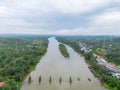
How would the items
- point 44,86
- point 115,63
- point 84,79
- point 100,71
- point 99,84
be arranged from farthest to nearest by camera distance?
point 115,63 < point 100,71 < point 84,79 < point 99,84 < point 44,86

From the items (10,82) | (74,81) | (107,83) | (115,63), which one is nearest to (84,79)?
(74,81)

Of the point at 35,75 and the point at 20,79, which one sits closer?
the point at 20,79

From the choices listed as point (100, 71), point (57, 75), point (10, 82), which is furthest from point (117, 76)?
point (10, 82)

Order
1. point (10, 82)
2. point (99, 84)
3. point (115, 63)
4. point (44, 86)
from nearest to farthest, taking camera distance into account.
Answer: point (10, 82), point (44, 86), point (99, 84), point (115, 63)

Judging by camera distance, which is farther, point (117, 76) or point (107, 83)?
point (117, 76)

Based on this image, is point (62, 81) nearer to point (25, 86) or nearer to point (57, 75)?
point (57, 75)

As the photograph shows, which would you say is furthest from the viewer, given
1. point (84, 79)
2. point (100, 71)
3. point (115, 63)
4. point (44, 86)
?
point (115, 63)

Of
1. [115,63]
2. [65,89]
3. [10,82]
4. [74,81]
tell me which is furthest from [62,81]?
[115,63]

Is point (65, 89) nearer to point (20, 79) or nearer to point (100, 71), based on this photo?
point (20, 79)

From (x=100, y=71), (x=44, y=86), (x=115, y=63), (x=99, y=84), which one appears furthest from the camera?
(x=115, y=63)
